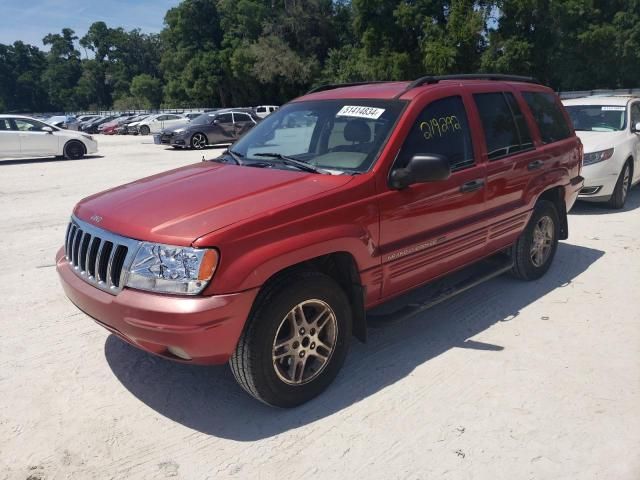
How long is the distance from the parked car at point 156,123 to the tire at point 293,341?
33102 mm

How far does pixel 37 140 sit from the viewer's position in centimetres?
1748

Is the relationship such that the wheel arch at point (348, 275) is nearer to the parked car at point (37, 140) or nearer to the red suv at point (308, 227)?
the red suv at point (308, 227)

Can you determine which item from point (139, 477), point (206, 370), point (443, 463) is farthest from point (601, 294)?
point (139, 477)

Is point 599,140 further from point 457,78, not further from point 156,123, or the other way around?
point 156,123

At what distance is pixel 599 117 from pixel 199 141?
16.1m

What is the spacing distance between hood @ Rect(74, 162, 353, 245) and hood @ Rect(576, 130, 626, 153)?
19.6 feet

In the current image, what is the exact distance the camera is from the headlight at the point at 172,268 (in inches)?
109

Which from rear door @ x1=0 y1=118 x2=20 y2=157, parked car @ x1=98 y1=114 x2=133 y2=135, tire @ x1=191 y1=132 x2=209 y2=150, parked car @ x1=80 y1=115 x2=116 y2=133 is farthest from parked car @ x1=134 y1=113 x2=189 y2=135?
rear door @ x1=0 y1=118 x2=20 y2=157

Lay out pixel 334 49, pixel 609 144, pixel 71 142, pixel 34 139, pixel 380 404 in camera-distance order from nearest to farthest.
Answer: pixel 380 404
pixel 609 144
pixel 34 139
pixel 71 142
pixel 334 49

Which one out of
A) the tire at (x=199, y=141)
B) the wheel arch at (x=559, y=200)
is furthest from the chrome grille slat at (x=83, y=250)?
the tire at (x=199, y=141)

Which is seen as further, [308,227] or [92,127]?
[92,127]

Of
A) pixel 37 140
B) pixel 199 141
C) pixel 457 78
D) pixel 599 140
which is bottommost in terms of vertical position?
pixel 599 140

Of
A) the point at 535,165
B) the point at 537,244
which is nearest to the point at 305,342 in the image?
the point at 535,165

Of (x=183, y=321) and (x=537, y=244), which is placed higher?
(x=183, y=321)
